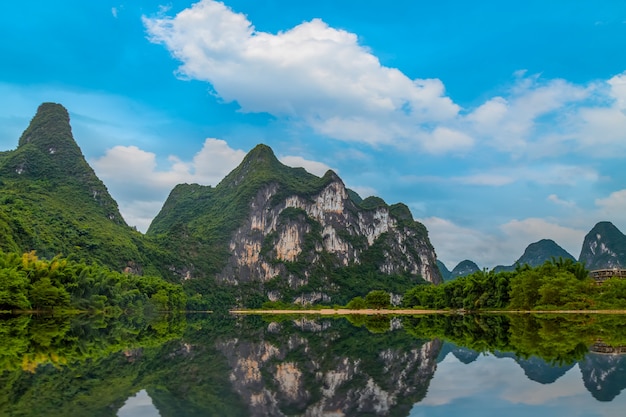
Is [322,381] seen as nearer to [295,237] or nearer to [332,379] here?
[332,379]

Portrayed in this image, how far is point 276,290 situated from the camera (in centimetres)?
11775

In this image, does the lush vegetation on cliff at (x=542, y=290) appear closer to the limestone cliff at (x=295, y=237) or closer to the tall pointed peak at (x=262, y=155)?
the limestone cliff at (x=295, y=237)

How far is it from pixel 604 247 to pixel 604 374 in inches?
5585

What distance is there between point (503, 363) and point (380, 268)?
12830cm

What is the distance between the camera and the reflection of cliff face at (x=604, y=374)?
232 inches

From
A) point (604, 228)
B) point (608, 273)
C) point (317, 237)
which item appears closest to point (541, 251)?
point (604, 228)

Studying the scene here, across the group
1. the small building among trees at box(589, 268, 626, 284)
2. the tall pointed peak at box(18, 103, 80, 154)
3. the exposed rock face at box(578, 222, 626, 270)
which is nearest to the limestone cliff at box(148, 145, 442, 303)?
the tall pointed peak at box(18, 103, 80, 154)

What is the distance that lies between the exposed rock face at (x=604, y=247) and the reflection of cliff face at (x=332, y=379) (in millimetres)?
129147

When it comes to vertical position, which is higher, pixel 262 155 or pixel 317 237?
pixel 262 155

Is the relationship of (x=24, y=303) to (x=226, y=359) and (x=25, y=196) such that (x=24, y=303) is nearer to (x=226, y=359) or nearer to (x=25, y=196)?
(x=226, y=359)

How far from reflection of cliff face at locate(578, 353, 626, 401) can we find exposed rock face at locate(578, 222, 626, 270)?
129151 millimetres

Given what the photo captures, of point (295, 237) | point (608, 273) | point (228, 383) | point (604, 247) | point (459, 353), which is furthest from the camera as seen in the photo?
point (604, 247)

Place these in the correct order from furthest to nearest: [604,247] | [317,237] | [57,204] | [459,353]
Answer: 1. [604,247]
2. [317,237]
3. [57,204]
4. [459,353]

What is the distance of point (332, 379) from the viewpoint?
24.1 feet
